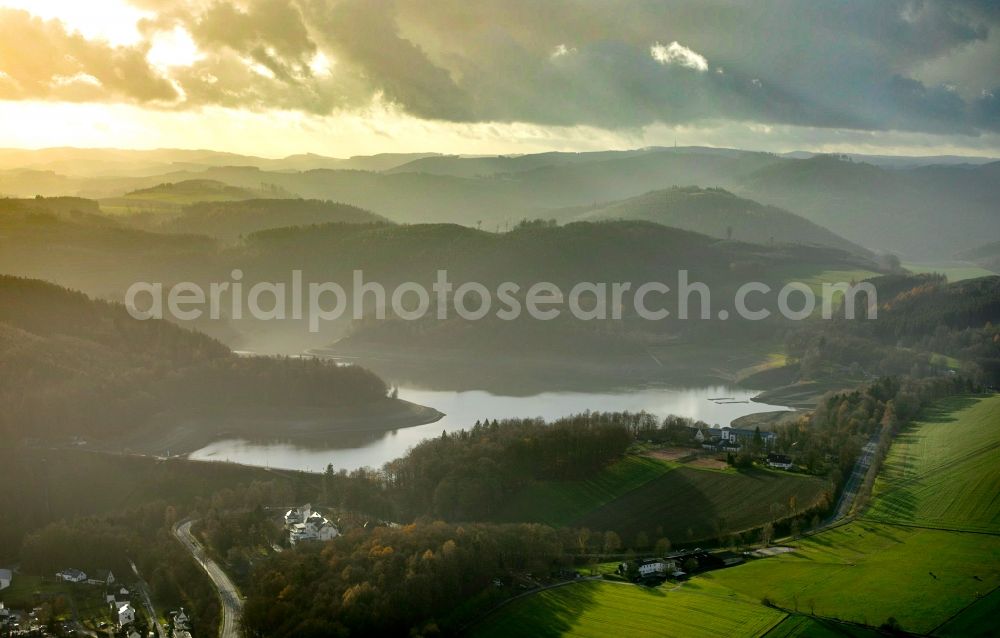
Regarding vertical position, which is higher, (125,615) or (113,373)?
(113,373)

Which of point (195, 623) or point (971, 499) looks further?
point (971, 499)

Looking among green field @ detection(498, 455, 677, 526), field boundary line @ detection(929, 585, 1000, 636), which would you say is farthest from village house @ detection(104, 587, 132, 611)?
field boundary line @ detection(929, 585, 1000, 636)

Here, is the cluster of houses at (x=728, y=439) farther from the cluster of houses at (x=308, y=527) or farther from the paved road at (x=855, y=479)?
the cluster of houses at (x=308, y=527)

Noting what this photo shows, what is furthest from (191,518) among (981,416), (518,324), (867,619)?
(518,324)

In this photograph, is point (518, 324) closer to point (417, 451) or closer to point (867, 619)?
point (417, 451)

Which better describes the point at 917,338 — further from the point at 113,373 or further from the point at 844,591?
the point at 844,591

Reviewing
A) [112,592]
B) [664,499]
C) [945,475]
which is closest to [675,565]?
[664,499]

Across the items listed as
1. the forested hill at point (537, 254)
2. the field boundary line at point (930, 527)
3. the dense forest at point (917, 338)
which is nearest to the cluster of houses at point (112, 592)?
the field boundary line at point (930, 527)
